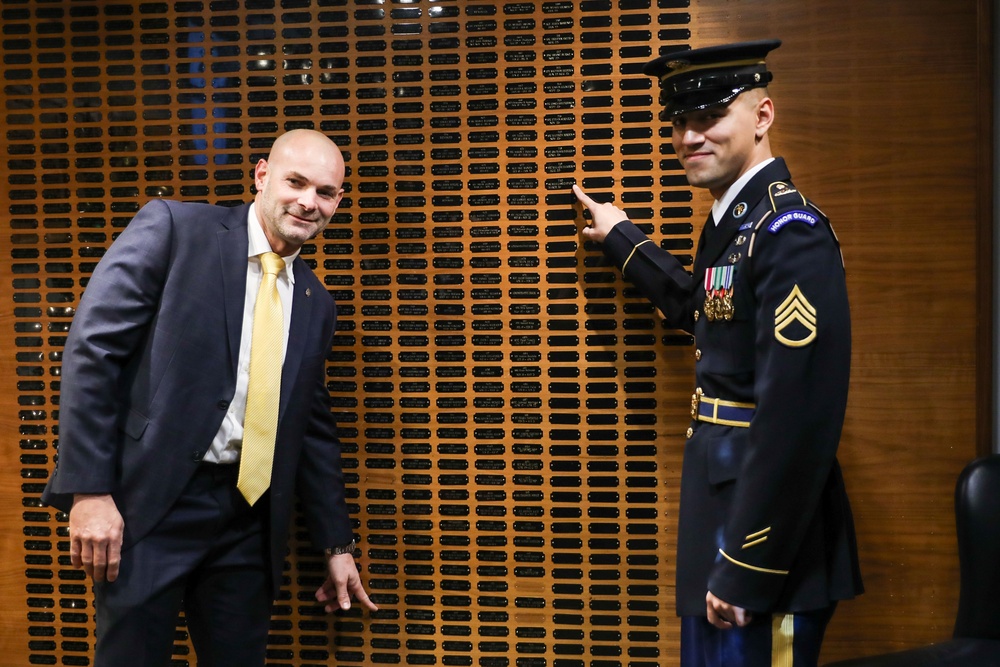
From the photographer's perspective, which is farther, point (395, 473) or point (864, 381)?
point (395, 473)

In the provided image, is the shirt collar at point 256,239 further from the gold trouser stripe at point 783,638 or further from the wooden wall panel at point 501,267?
the gold trouser stripe at point 783,638

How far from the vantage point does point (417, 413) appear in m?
2.74

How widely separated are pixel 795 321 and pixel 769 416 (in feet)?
0.71

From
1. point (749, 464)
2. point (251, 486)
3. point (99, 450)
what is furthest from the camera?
point (251, 486)

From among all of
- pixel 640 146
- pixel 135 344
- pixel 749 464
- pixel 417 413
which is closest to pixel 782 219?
pixel 749 464

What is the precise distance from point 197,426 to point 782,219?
156 centimetres

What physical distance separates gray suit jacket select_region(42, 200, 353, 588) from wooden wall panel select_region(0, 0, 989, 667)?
57cm

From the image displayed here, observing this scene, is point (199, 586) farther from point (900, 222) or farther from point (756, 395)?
point (900, 222)

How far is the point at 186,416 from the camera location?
6.95ft

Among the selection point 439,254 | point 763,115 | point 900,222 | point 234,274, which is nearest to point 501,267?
point 439,254

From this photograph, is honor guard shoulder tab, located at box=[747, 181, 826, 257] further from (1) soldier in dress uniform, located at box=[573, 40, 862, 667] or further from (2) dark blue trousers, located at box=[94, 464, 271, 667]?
(2) dark blue trousers, located at box=[94, 464, 271, 667]

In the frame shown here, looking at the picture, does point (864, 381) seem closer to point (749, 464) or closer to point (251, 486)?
point (749, 464)

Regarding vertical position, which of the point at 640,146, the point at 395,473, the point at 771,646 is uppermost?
the point at 640,146

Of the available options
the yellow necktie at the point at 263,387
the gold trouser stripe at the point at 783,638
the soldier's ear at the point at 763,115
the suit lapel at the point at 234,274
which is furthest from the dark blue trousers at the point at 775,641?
the suit lapel at the point at 234,274
